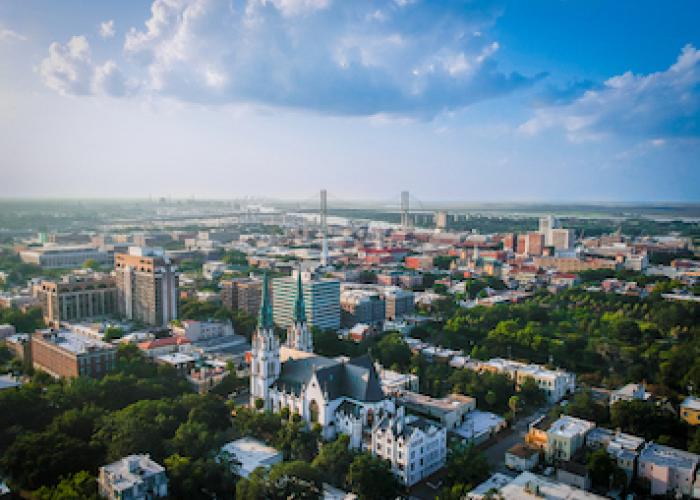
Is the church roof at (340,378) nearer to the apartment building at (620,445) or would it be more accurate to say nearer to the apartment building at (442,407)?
the apartment building at (442,407)

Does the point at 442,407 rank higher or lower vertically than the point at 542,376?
lower

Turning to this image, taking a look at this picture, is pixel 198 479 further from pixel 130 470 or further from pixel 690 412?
pixel 690 412

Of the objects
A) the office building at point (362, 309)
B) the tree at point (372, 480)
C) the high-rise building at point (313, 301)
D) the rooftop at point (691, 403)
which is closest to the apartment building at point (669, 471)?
the rooftop at point (691, 403)

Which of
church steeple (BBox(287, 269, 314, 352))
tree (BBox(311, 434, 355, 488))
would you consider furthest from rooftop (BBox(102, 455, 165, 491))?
church steeple (BBox(287, 269, 314, 352))

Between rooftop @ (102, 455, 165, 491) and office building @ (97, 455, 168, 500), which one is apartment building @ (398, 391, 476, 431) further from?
rooftop @ (102, 455, 165, 491)

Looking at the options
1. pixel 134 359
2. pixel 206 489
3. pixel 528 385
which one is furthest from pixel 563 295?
pixel 206 489

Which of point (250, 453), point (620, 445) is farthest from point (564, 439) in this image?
point (250, 453)

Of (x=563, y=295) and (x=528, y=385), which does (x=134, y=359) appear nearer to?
(x=528, y=385)
